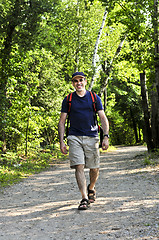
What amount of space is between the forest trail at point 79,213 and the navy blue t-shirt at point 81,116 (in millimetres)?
1336

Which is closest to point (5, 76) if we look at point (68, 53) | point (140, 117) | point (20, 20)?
point (20, 20)

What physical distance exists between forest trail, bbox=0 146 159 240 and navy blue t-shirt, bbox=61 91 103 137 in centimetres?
134

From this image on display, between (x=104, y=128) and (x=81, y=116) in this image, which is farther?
(x=104, y=128)

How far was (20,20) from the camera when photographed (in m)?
9.95

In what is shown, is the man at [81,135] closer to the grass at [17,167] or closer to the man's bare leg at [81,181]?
the man's bare leg at [81,181]

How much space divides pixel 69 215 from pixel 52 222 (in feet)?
1.24

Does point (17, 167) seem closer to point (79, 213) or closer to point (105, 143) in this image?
point (105, 143)

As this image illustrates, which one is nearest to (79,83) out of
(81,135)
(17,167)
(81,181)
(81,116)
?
(81,116)

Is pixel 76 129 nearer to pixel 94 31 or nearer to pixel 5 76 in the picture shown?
pixel 5 76

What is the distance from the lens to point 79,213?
4918 millimetres

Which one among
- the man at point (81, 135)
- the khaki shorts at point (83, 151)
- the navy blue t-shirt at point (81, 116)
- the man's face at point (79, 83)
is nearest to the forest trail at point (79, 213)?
the man at point (81, 135)

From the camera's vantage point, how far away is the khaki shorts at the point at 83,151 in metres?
5.25

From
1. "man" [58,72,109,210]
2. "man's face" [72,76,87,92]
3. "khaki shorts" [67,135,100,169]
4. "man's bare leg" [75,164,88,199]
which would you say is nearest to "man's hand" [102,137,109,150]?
"man" [58,72,109,210]

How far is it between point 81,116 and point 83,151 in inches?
25.1
